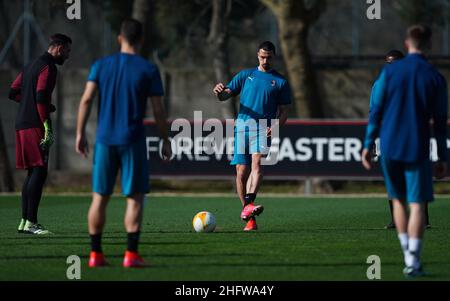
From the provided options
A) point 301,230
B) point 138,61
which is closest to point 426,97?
point 138,61

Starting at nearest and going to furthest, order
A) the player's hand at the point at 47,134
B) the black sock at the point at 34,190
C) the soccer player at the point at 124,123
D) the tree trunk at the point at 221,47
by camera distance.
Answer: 1. the soccer player at the point at 124,123
2. the player's hand at the point at 47,134
3. the black sock at the point at 34,190
4. the tree trunk at the point at 221,47

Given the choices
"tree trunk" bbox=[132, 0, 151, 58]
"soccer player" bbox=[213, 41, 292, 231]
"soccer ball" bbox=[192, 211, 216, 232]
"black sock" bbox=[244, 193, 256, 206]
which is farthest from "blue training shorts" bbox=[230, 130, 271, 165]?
"tree trunk" bbox=[132, 0, 151, 58]

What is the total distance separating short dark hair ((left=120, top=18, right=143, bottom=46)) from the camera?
9.80m

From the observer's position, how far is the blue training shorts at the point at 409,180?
380 inches

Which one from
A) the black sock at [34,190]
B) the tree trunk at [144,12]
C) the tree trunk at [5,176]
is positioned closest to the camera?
the black sock at [34,190]

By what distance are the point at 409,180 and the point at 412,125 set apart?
50 centimetres

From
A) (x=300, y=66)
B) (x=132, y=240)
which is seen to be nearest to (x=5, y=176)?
(x=300, y=66)

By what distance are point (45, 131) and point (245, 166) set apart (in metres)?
2.75

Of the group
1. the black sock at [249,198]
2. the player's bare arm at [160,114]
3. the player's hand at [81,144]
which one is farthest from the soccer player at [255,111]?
the player's hand at [81,144]

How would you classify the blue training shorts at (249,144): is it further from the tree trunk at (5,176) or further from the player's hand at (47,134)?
the tree trunk at (5,176)

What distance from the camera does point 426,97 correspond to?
9.71m

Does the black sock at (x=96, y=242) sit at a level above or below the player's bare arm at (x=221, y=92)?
below

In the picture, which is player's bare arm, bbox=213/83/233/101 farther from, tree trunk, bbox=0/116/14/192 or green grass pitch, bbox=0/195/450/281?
tree trunk, bbox=0/116/14/192
